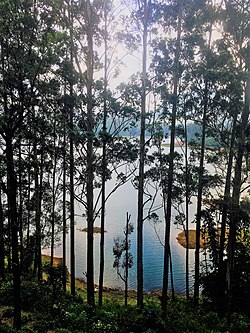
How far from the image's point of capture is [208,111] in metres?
12.3

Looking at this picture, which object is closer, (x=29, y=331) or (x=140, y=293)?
(x=29, y=331)

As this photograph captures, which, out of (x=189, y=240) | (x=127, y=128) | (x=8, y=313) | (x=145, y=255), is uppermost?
(x=127, y=128)

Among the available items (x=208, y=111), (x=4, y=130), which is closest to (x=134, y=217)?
(x=208, y=111)

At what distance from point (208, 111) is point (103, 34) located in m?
4.99

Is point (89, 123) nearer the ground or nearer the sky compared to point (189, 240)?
nearer the sky

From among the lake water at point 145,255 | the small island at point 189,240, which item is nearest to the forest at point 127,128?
the lake water at point 145,255

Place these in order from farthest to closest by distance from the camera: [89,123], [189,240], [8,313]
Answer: [189,240] < [89,123] < [8,313]

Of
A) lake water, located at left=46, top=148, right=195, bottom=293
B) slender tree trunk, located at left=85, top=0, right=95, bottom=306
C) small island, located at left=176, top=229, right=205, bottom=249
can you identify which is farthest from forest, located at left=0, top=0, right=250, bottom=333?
small island, located at left=176, top=229, right=205, bottom=249

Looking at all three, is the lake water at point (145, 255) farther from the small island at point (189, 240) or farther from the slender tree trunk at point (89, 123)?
the slender tree trunk at point (89, 123)

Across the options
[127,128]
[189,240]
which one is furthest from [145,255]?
[127,128]

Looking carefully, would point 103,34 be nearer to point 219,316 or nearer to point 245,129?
point 245,129

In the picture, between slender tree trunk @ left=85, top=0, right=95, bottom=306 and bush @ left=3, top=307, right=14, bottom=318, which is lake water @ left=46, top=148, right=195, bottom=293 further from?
bush @ left=3, top=307, right=14, bottom=318

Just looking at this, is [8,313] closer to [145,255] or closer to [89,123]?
[89,123]

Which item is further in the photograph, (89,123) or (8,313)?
(89,123)
